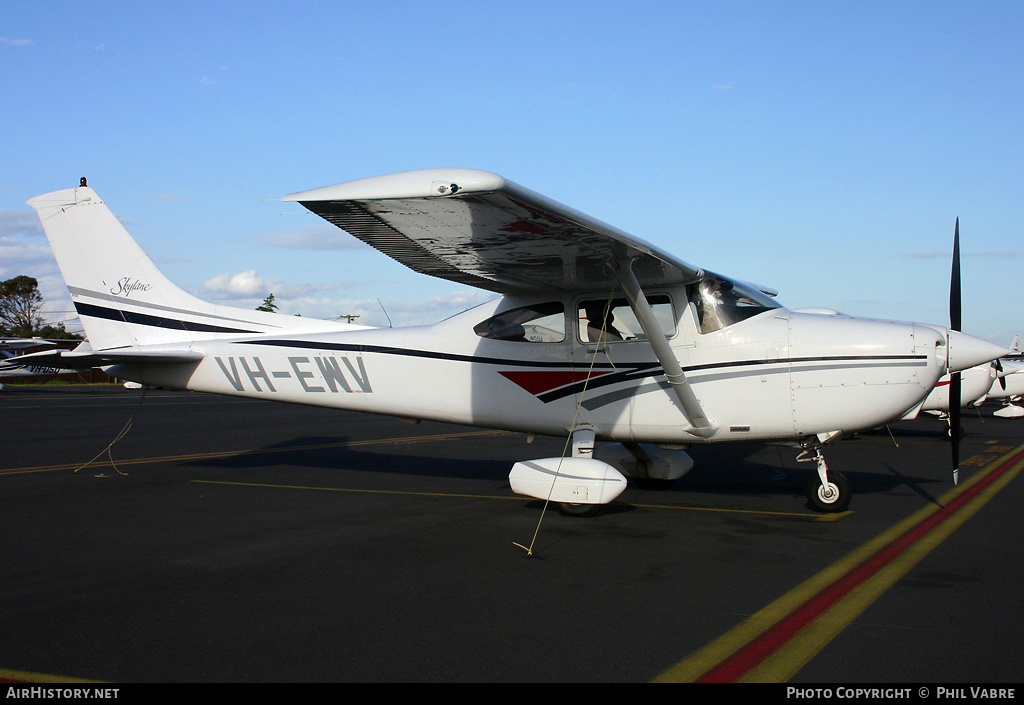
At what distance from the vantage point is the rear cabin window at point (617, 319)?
7.88 m

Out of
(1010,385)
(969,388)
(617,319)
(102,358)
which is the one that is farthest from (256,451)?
(1010,385)

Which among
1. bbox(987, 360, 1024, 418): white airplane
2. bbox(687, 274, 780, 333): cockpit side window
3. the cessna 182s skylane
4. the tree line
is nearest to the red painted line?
the cessna 182s skylane

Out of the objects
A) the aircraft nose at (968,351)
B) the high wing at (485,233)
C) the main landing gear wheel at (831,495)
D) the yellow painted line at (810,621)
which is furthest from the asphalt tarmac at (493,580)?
the high wing at (485,233)

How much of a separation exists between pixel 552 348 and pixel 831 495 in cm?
313

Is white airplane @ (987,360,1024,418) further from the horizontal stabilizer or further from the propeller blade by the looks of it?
the horizontal stabilizer

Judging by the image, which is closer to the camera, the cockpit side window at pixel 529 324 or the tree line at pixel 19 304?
the cockpit side window at pixel 529 324

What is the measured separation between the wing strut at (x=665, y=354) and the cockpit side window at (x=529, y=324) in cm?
108

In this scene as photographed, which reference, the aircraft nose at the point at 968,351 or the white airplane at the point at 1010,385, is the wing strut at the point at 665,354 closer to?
the aircraft nose at the point at 968,351

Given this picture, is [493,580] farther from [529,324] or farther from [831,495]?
[831,495]

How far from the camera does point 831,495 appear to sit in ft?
25.0

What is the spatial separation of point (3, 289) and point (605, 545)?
335 ft

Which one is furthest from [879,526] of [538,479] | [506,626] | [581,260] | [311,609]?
[311,609]

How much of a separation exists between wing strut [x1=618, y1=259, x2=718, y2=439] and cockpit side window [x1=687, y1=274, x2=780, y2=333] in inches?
18.2

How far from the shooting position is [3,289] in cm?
8906
